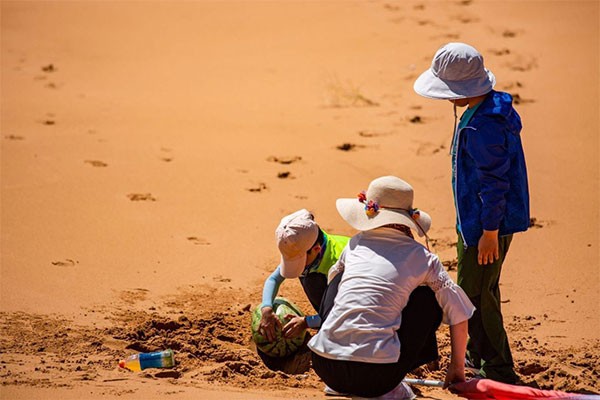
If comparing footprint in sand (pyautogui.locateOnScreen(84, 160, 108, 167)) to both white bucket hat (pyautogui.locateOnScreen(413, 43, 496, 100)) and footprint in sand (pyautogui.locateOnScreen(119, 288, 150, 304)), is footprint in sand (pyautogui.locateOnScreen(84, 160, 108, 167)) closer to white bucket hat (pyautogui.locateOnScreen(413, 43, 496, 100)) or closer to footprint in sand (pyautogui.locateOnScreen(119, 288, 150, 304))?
footprint in sand (pyautogui.locateOnScreen(119, 288, 150, 304))

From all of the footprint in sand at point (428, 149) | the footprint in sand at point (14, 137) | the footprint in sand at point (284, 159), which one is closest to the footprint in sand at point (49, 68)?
the footprint in sand at point (14, 137)

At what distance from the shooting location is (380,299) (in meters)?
4.00

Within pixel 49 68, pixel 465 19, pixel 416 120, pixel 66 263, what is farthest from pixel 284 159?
pixel 465 19

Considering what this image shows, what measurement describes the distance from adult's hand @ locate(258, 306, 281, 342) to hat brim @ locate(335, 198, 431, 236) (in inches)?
30.2

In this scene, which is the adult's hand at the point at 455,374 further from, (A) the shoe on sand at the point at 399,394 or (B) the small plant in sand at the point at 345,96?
(B) the small plant in sand at the point at 345,96

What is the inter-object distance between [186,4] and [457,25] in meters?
4.50

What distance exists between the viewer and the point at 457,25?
1208 cm

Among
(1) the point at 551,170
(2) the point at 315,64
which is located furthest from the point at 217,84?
(1) the point at 551,170

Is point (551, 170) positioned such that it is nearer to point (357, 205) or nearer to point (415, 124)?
point (415, 124)

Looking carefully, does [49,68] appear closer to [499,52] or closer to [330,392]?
[499,52]

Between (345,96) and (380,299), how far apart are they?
616cm

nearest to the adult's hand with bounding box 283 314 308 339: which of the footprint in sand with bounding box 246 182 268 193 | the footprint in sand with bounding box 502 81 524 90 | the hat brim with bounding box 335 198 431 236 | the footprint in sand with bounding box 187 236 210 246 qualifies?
the hat brim with bounding box 335 198 431 236

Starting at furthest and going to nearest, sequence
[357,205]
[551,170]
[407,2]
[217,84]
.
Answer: [407,2] < [217,84] < [551,170] < [357,205]

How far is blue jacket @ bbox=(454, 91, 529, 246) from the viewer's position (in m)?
4.39
